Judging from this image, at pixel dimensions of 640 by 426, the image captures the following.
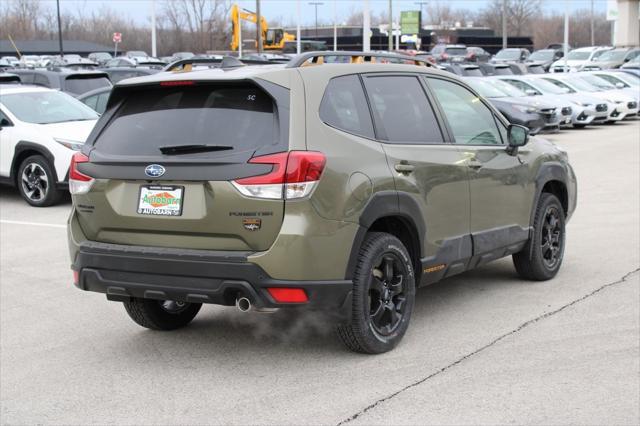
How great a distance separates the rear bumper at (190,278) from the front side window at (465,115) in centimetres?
190

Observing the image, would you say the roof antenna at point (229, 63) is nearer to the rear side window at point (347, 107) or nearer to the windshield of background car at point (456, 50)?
the rear side window at point (347, 107)

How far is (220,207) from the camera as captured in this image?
17.0 ft

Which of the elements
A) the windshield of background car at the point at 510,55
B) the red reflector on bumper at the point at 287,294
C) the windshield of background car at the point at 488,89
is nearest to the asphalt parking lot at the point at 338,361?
the red reflector on bumper at the point at 287,294

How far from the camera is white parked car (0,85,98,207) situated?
13.1 metres

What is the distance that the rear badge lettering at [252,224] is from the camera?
511 cm

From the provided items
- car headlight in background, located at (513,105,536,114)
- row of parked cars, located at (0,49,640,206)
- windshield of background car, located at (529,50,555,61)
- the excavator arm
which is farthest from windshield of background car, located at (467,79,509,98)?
windshield of background car, located at (529,50,555,61)

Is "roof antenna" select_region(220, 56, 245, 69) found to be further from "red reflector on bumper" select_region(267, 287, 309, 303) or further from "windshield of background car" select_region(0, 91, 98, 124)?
"windshield of background car" select_region(0, 91, 98, 124)

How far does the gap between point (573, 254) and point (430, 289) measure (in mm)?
2086

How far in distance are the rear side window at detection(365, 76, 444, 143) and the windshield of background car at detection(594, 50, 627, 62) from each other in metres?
47.1

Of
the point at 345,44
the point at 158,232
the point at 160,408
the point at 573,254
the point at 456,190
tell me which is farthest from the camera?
the point at 345,44

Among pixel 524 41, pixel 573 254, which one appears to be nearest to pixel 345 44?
pixel 524 41

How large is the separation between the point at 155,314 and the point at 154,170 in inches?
54.6

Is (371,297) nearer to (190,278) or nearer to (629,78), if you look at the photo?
(190,278)

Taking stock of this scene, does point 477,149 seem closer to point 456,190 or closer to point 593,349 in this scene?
point 456,190
